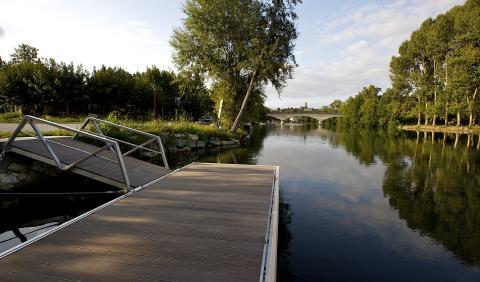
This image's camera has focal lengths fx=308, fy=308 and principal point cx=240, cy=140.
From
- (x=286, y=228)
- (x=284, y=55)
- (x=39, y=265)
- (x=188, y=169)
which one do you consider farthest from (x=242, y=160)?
(x=39, y=265)

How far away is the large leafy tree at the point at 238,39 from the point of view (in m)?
28.9

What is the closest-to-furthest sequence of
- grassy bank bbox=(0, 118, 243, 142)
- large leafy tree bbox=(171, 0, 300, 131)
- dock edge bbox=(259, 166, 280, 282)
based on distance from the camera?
dock edge bbox=(259, 166, 280, 282) → grassy bank bbox=(0, 118, 243, 142) → large leafy tree bbox=(171, 0, 300, 131)

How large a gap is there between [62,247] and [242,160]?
15.5m

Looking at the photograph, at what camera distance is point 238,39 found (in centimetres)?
2942

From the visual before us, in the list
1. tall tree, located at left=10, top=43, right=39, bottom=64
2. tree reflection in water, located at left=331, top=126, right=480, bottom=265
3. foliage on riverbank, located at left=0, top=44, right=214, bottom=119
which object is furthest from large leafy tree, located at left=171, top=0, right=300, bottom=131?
tall tree, located at left=10, top=43, right=39, bottom=64

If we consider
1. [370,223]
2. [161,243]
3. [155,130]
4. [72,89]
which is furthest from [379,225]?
[72,89]

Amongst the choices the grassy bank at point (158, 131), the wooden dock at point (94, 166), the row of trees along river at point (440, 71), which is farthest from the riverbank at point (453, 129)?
the wooden dock at point (94, 166)

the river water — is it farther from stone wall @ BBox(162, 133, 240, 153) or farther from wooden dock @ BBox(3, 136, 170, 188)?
stone wall @ BBox(162, 133, 240, 153)

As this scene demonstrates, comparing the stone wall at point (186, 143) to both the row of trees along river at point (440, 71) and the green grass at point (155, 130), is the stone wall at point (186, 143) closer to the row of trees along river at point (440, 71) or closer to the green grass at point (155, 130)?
the green grass at point (155, 130)

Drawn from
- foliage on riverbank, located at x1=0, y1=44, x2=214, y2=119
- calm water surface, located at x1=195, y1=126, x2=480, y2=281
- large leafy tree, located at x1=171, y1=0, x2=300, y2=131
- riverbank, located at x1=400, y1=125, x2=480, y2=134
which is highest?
large leafy tree, located at x1=171, y1=0, x2=300, y2=131

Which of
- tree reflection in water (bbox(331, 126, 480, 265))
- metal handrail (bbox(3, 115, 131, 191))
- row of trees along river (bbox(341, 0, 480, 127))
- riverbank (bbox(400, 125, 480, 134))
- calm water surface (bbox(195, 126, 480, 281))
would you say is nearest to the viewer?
calm water surface (bbox(195, 126, 480, 281))

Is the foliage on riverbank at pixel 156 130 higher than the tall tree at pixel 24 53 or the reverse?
the reverse

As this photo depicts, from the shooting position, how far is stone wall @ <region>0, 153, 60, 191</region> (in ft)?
31.1

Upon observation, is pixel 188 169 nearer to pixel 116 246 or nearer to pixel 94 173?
pixel 94 173
